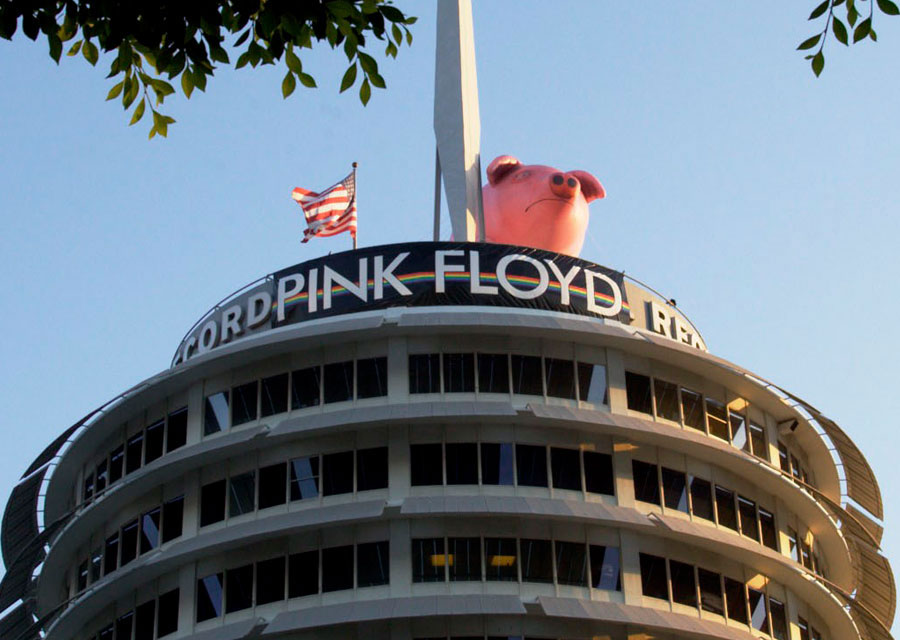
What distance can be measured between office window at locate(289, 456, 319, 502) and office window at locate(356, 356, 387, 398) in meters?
2.74

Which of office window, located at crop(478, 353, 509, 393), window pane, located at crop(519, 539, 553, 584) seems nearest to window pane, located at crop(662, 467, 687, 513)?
window pane, located at crop(519, 539, 553, 584)

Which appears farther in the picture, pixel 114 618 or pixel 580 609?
pixel 114 618

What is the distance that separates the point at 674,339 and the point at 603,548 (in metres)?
9.51

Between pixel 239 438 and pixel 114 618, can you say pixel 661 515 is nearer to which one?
pixel 239 438

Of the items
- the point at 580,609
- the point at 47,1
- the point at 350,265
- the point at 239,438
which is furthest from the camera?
the point at 350,265

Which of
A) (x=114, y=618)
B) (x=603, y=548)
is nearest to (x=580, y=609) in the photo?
(x=603, y=548)

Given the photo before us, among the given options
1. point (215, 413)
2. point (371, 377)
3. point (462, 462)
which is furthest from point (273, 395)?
point (462, 462)

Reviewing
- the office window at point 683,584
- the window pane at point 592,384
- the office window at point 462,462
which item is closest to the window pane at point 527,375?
the window pane at point 592,384

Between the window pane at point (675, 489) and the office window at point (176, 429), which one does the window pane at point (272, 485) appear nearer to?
the office window at point (176, 429)

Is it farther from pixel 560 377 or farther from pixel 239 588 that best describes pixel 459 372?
pixel 239 588

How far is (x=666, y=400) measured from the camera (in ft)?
169

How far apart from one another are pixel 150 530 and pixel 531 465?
42.8 feet

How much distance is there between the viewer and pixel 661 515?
160 feet

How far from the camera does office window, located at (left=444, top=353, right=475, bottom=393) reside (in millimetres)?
49938
